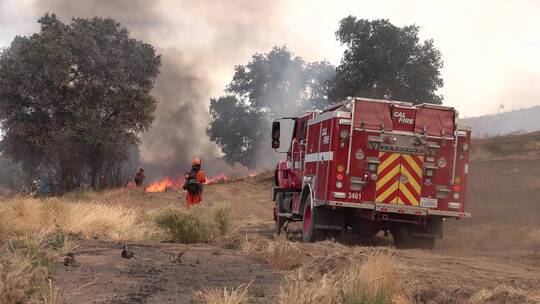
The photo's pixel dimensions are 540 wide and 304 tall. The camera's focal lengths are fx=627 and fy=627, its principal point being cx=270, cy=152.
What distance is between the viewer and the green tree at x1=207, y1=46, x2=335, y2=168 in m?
48.9

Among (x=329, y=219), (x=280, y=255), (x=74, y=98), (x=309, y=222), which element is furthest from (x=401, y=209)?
(x=74, y=98)

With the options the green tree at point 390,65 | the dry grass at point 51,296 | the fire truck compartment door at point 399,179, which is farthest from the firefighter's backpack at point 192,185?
the green tree at point 390,65

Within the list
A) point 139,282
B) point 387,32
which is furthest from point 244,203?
point 139,282

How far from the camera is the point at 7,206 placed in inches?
416

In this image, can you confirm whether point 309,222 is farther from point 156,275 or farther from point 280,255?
point 156,275

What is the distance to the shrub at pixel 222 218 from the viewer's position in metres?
10.7

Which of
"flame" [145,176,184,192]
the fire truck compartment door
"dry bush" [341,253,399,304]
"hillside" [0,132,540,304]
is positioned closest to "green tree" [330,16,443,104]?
"flame" [145,176,184,192]

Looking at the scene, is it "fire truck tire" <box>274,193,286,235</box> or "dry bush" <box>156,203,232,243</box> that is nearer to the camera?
"dry bush" <box>156,203,232,243</box>

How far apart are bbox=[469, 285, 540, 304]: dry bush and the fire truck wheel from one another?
21.2 ft

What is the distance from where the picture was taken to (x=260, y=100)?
5041 cm

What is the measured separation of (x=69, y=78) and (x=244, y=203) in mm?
9372

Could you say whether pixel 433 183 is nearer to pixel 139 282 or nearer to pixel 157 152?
pixel 139 282

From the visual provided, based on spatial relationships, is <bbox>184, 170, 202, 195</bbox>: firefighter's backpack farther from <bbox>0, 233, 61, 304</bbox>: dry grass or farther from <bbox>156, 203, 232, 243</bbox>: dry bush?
<bbox>0, 233, 61, 304</bbox>: dry grass

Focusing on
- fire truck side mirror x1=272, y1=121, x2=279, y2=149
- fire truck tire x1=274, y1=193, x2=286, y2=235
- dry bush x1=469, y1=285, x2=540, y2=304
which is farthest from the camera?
fire truck tire x1=274, y1=193, x2=286, y2=235
